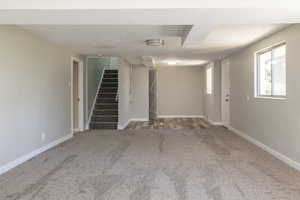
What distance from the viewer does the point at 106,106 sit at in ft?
31.1

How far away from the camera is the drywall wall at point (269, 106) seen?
13.9 ft

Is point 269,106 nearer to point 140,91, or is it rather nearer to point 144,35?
point 144,35

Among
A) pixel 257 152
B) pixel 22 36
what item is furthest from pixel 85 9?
pixel 257 152

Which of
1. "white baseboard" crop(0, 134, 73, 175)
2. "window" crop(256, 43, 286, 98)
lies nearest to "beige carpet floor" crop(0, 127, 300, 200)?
"white baseboard" crop(0, 134, 73, 175)

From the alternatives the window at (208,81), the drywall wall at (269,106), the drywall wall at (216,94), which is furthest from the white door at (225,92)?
the window at (208,81)

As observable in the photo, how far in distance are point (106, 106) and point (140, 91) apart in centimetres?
207

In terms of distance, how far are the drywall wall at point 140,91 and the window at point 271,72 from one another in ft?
18.7

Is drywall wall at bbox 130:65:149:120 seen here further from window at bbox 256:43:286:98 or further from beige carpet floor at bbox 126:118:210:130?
window at bbox 256:43:286:98

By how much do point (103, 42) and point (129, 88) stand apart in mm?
4826

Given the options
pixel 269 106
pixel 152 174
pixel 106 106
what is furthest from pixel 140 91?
pixel 152 174

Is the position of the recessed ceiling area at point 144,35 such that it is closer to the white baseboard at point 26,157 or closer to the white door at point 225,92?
the white baseboard at point 26,157

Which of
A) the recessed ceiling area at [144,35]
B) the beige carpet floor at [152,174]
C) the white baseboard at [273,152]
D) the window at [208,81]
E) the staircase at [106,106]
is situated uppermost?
the recessed ceiling area at [144,35]

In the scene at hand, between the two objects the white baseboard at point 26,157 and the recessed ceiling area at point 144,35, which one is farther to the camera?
the recessed ceiling area at point 144,35

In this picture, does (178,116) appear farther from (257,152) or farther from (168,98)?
(257,152)
